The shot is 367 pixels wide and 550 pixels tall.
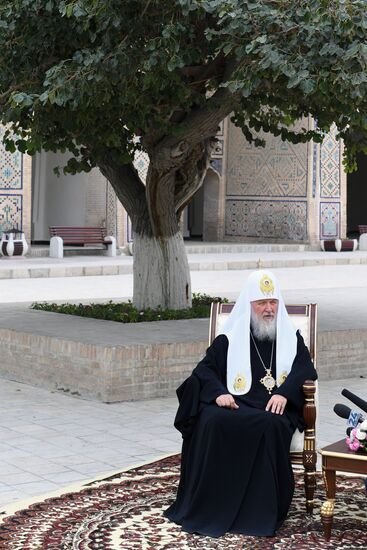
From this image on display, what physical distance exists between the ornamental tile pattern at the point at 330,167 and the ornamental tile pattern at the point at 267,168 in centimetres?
40

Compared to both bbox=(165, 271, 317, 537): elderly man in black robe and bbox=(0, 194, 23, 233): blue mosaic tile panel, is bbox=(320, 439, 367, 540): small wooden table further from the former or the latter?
bbox=(0, 194, 23, 233): blue mosaic tile panel

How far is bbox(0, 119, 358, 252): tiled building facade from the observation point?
22.8 metres

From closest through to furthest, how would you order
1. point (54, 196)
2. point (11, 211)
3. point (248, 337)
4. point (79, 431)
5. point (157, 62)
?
point (248, 337) < point (79, 431) < point (157, 62) < point (11, 211) < point (54, 196)

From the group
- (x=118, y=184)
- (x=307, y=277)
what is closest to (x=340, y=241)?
(x=307, y=277)

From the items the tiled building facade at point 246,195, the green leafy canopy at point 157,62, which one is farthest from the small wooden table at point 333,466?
the tiled building facade at point 246,195

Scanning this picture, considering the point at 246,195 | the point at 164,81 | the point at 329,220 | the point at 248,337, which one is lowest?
the point at 248,337

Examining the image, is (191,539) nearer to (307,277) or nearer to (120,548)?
(120,548)

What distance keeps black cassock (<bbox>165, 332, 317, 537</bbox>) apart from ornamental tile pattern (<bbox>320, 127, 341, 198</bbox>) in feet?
65.5

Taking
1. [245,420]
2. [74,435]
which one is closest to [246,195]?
[74,435]

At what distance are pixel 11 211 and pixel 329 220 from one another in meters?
7.30

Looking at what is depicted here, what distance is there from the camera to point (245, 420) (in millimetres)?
4617

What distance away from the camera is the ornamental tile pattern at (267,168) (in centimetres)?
2447

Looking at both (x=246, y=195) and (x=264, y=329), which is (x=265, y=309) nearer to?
(x=264, y=329)

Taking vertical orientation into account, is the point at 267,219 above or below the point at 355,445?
above
